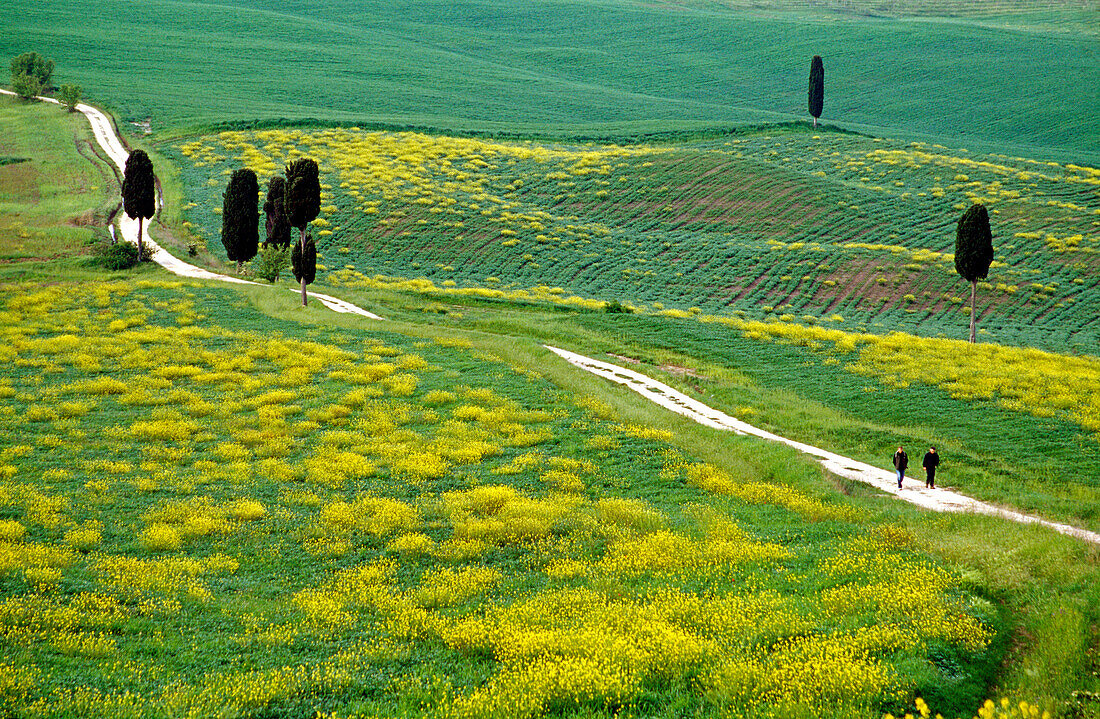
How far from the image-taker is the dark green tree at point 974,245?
48.7m

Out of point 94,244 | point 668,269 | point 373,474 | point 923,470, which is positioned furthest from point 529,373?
point 94,244

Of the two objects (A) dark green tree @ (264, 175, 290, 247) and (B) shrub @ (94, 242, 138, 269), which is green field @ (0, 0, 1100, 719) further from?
(A) dark green tree @ (264, 175, 290, 247)

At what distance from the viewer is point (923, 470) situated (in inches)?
1030

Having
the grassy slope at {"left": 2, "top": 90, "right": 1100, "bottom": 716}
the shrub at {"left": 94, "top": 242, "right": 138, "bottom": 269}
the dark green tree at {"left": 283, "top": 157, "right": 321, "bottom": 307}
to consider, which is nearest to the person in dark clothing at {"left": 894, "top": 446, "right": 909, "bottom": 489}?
the grassy slope at {"left": 2, "top": 90, "right": 1100, "bottom": 716}

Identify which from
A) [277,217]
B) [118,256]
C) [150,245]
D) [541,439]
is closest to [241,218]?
[277,217]

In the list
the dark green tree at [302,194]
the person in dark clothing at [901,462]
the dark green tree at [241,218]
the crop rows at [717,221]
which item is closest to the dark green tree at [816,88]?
the crop rows at [717,221]

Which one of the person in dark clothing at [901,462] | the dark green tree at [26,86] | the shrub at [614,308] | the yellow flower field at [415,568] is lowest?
the yellow flower field at [415,568]

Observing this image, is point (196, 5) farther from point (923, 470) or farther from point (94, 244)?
point (923, 470)

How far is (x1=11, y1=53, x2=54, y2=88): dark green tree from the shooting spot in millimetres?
101625

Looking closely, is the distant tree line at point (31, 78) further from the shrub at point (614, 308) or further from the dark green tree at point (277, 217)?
the shrub at point (614, 308)

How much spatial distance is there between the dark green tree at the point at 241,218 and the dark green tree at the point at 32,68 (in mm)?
63412

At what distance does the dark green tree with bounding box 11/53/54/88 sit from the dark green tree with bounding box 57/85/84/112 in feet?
23.1

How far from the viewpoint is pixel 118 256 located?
181 ft

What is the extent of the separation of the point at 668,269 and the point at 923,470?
3983 cm
